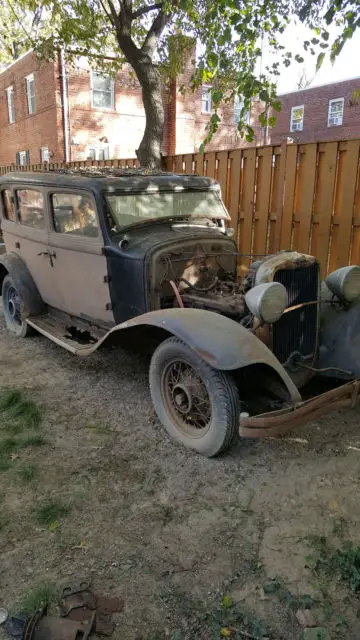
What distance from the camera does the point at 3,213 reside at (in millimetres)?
5578

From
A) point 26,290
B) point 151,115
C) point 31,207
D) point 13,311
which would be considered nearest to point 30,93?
point 151,115

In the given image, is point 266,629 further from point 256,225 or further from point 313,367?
point 256,225

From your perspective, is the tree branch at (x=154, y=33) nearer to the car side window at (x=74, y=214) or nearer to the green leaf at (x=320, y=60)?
the car side window at (x=74, y=214)

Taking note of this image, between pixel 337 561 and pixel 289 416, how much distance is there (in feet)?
2.47

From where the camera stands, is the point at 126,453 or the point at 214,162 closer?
the point at 126,453

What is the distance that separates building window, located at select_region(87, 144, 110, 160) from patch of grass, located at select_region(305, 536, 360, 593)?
17264 mm

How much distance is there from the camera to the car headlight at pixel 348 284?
3.43 m

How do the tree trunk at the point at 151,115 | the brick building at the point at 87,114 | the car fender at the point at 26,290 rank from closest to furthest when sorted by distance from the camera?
the car fender at the point at 26,290 → the tree trunk at the point at 151,115 → the brick building at the point at 87,114

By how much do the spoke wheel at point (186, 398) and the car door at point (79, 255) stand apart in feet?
3.43

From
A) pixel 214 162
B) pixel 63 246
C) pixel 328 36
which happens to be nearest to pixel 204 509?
pixel 63 246

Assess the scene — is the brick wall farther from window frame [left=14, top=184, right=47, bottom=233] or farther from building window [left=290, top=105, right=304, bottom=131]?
building window [left=290, top=105, right=304, bottom=131]

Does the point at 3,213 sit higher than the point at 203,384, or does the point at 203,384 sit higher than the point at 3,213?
the point at 3,213

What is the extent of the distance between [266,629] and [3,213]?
5179 mm

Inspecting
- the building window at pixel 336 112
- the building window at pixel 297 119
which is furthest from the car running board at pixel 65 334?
→ the building window at pixel 297 119
